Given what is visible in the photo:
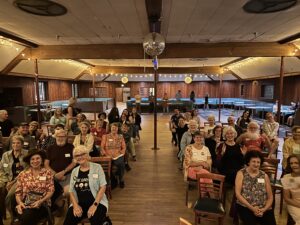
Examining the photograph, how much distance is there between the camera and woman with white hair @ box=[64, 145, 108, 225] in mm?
2174

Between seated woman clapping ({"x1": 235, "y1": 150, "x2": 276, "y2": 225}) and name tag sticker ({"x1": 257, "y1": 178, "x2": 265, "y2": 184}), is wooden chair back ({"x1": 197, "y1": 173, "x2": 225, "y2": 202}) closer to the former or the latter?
seated woman clapping ({"x1": 235, "y1": 150, "x2": 276, "y2": 225})

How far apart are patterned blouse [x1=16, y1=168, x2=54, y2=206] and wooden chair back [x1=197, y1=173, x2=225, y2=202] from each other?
5.91 feet

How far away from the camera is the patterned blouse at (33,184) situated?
7.75 feet

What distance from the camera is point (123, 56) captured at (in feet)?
19.6

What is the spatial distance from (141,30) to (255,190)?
12.5 ft

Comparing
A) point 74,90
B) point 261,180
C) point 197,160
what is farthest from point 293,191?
point 74,90

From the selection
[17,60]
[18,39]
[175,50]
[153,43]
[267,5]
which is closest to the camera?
[267,5]

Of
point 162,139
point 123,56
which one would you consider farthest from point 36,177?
point 162,139

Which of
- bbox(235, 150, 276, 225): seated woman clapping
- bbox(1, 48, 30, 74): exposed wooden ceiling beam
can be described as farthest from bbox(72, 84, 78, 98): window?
bbox(235, 150, 276, 225): seated woman clapping

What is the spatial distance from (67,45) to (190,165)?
16.5ft

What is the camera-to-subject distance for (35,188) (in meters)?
2.37

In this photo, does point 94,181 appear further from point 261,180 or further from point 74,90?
point 74,90

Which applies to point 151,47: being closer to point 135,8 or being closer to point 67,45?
point 135,8

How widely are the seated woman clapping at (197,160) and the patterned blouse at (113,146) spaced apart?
1.29 m
